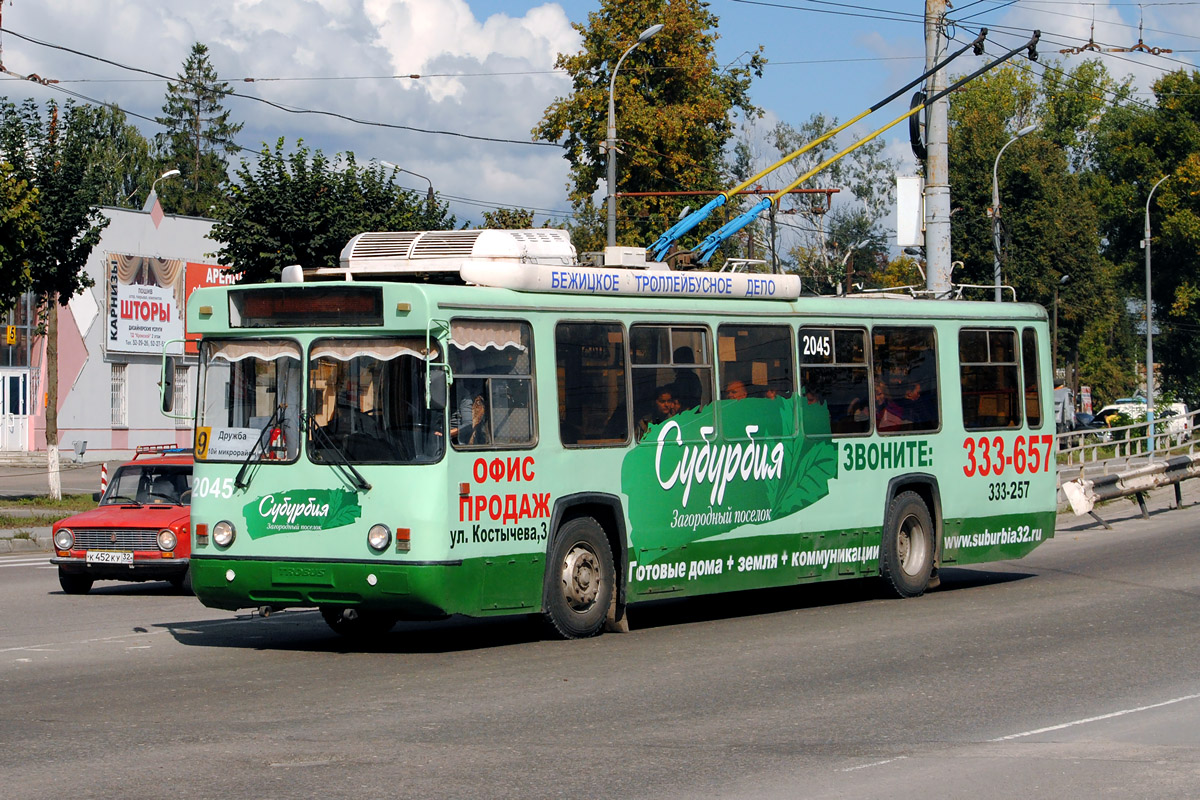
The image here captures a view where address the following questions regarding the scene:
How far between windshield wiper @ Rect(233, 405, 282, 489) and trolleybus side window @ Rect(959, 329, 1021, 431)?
7722 millimetres

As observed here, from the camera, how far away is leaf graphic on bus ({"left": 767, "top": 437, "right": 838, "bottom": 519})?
14.2 m

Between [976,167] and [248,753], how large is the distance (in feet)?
217

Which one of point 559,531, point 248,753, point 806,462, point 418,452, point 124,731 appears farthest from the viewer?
point 806,462

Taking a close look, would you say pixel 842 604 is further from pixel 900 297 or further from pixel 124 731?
pixel 124 731

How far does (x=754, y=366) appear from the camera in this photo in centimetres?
1404

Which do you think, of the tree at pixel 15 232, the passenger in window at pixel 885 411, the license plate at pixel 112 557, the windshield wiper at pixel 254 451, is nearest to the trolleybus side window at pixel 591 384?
the windshield wiper at pixel 254 451

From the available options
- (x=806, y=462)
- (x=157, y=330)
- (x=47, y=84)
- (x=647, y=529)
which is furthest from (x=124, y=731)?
(x=157, y=330)

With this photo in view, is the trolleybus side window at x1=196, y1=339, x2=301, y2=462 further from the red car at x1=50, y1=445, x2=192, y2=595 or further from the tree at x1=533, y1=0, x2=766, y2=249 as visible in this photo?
the tree at x1=533, y1=0, x2=766, y2=249

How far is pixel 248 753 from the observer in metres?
7.76

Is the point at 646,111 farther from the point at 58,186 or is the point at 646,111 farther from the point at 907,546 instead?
the point at 907,546

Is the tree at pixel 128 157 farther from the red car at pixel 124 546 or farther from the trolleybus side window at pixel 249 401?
the trolleybus side window at pixel 249 401

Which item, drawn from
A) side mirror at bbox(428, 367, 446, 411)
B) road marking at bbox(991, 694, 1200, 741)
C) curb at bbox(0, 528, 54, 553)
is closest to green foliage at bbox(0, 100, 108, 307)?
curb at bbox(0, 528, 54, 553)

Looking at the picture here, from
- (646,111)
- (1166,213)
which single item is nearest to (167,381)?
(646,111)

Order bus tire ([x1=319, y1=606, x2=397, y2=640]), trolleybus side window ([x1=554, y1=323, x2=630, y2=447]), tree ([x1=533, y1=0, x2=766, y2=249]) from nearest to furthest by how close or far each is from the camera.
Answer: trolleybus side window ([x1=554, y1=323, x2=630, y2=447]), bus tire ([x1=319, y1=606, x2=397, y2=640]), tree ([x1=533, y1=0, x2=766, y2=249])
